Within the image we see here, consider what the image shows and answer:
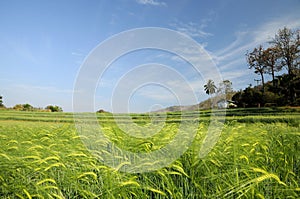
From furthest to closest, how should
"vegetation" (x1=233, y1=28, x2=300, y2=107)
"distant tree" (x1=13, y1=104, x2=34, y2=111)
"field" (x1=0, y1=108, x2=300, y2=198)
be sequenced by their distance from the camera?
"distant tree" (x1=13, y1=104, x2=34, y2=111) → "vegetation" (x1=233, y1=28, x2=300, y2=107) → "field" (x1=0, y1=108, x2=300, y2=198)

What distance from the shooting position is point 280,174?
229 centimetres

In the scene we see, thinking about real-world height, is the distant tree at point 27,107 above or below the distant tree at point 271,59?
below

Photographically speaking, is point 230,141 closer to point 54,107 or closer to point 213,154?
point 213,154

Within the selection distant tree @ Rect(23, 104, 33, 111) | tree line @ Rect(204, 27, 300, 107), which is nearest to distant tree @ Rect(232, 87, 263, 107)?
tree line @ Rect(204, 27, 300, 107)

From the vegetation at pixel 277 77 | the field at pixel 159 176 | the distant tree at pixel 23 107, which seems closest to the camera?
the field at pixel 159 176

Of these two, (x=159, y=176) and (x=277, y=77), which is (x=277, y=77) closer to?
(x=277, y=77)

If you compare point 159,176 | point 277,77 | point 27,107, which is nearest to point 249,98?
point 277,77

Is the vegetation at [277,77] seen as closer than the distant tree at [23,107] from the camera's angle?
Yes

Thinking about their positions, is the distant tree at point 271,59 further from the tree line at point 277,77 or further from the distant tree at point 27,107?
the distant tree at point 27,107

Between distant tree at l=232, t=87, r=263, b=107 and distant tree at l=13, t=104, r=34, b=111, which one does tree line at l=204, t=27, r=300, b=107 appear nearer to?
distant tree at l=232, t=87, r=263, b=107

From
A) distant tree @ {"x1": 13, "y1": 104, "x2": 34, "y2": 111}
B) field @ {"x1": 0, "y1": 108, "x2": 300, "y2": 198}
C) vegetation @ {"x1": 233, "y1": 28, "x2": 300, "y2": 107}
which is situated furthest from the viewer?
distant tree @ {"x1": 13, "y1": 104, "x2": 34, "y2": 111}

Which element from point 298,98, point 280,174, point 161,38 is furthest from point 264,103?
point 280,174

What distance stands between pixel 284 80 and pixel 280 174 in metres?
21.4

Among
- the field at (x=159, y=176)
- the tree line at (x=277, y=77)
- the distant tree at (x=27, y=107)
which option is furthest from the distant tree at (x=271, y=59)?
the distant tree at (x=27, y=107)
